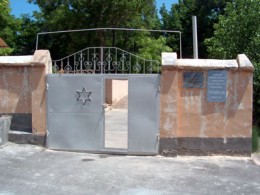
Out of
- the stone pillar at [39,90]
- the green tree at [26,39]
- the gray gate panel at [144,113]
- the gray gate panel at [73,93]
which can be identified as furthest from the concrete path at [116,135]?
the green tree at [26,39]

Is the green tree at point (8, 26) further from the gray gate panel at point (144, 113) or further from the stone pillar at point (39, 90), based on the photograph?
the gray gate panel at point (144, 113)

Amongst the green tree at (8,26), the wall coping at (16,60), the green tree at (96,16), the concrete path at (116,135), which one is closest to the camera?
the wall coping at (16,60)

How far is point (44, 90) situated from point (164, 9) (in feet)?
122

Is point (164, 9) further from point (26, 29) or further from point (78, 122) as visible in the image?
point (78, 122)

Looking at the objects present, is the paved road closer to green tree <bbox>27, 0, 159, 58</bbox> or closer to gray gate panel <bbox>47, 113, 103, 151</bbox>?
gray gate panel <bbox>47, 113, 103, 151</bbox>

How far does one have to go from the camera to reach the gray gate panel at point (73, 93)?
30.7ft

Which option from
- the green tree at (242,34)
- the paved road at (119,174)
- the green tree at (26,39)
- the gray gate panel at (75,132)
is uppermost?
the green tree at (26,39)

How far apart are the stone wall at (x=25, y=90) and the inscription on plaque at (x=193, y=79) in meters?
3.33

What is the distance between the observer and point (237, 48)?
12.3 meters

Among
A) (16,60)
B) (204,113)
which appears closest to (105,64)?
(16,60)

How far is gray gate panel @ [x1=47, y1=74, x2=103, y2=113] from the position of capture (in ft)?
30.7

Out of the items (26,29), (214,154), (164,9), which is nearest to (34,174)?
(214,154)

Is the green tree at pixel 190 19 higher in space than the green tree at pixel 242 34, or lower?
higher

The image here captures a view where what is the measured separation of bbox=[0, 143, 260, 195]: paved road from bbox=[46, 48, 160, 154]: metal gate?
33 centimetres
